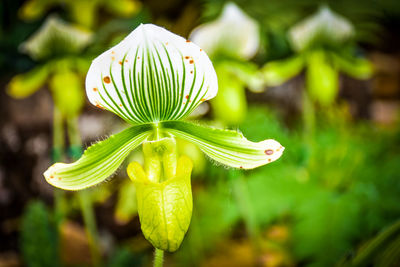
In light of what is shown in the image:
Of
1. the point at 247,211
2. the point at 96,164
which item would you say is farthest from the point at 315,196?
the point at 96,164

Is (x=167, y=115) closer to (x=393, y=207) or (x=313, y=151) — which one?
(x=393, y=207)

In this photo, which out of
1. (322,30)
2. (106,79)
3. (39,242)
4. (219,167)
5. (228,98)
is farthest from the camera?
(219,167)

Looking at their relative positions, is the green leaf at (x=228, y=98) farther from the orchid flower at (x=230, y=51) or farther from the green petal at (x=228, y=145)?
the green petal at (x=228, y=145)

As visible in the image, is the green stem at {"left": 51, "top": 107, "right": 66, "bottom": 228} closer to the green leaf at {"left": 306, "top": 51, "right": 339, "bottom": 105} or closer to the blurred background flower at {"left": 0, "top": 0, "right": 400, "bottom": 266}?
the blurred background flower at {"left": 0, "top": 0, "right": 400, "bottom": 266}

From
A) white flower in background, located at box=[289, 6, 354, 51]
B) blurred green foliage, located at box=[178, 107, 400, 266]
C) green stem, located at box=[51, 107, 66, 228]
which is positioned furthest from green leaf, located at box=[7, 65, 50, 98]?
white flower in background, located at box=[289, 6, 354, 51]

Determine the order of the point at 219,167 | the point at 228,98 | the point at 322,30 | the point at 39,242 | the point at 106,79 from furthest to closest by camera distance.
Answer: the point at 219,167 < the point at 322,30 < the point at 228,98 < the point at 39,242 < the point at 106,79

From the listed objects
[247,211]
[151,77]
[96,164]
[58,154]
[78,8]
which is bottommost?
[247,211]

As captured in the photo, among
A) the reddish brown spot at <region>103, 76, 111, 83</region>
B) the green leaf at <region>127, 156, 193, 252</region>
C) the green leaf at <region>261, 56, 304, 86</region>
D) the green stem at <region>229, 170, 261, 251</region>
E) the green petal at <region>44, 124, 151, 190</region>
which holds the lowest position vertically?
the green stem at <region>229, 170, 261, 251</region>

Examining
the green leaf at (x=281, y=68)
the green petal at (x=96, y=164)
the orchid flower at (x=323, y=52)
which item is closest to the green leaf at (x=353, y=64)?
the orchid flower at (x=323, y=52)

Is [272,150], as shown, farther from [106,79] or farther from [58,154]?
[58,154]
